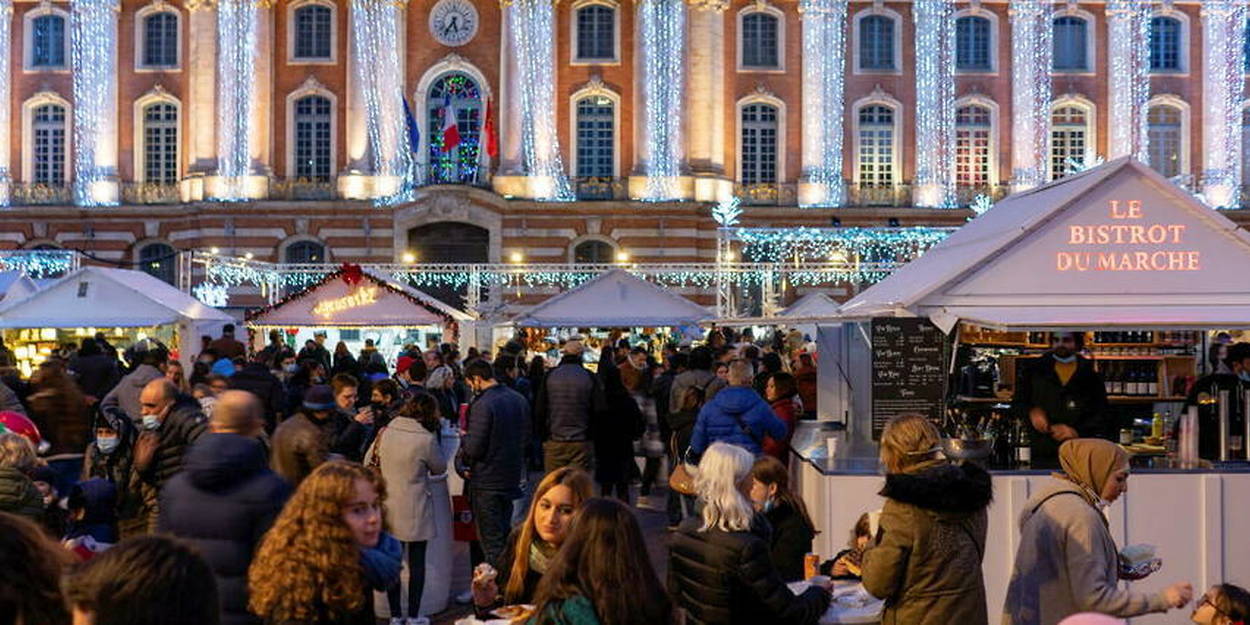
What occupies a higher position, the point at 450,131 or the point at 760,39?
the point at 760,39

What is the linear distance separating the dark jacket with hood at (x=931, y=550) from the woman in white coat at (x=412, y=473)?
4.25 meters

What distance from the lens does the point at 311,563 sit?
15.1ft

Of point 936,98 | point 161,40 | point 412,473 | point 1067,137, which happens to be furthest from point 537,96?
point 412,473

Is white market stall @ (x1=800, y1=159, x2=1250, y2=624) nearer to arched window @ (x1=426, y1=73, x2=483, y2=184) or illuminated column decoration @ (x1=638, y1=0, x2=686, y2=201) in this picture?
illuminated column decoration @ (x1=638, y1=0, x2=686, y2=201)

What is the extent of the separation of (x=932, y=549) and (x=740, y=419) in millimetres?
4602

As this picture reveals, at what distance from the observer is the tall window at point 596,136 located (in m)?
34.8

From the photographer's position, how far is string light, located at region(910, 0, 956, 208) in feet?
117

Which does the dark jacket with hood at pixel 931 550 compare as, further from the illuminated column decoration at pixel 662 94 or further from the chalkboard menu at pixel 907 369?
the illuminated column decoration at pixel 662 94

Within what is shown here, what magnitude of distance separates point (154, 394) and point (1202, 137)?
3365cm

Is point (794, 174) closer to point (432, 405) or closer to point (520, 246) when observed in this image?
point (520, 246)

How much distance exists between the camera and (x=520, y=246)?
33844 millimetres

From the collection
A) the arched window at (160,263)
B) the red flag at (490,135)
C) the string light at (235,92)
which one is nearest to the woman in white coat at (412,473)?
the red flag at (490,135)

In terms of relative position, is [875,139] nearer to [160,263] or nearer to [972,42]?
[972,42]

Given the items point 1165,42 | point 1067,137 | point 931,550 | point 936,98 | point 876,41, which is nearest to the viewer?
point 931,550
